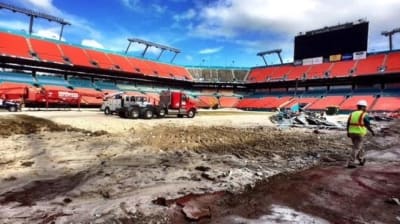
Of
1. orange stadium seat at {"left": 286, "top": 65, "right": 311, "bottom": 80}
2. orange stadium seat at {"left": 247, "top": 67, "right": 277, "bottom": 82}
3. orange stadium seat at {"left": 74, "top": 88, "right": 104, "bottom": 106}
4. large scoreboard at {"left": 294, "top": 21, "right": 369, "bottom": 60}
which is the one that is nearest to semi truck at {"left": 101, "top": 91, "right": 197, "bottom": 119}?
orange stadium seat at {"left": 74, "top": 88, "right": 104, "bottom": 106}

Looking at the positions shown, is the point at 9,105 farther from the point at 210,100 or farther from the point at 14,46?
the point at 210,100

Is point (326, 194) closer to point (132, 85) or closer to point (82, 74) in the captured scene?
point (82, 74)

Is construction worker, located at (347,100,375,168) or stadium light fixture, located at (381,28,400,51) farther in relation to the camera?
stadium light fixture, located at (381,28,400,51)

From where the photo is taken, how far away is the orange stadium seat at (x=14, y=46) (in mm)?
45125

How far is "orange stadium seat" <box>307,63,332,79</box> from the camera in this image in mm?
60938

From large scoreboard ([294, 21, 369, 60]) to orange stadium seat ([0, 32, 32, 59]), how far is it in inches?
1833

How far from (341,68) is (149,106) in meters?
44.9

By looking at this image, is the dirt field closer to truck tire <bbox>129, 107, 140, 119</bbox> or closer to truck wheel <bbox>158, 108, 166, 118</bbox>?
truck tire <bbox>129, 107, 140, 119</bbox>

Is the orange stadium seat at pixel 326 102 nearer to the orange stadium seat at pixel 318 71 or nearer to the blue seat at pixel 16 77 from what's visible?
the orange stadium seat at pixel 318 71

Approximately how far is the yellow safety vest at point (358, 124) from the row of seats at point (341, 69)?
5133 cm

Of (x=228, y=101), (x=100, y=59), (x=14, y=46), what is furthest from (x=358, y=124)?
(x=228, y=101)

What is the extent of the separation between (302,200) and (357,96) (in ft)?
182

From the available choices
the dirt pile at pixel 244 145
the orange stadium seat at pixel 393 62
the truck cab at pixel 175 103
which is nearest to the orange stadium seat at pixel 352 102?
the orange stadium seat at pixel 393 62

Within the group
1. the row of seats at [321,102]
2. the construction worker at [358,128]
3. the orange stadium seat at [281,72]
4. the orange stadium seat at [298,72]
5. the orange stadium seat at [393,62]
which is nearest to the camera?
the construction worker at [358,128]
